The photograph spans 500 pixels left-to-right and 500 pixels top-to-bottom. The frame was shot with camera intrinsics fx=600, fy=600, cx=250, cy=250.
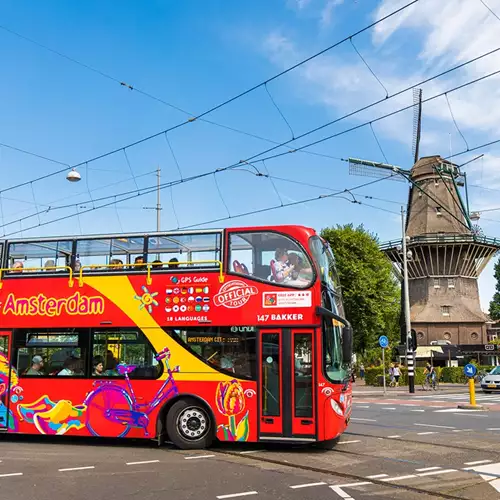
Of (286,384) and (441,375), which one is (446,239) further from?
(286,384)

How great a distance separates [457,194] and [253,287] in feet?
160

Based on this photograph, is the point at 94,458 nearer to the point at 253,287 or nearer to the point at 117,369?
the point at 117,369

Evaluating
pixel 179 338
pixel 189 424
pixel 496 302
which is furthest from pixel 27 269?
pixel 496 302

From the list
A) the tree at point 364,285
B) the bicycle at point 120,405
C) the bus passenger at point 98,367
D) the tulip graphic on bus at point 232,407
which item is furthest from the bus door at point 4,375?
the tree at point 364,285

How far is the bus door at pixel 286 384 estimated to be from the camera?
1016 centimetres

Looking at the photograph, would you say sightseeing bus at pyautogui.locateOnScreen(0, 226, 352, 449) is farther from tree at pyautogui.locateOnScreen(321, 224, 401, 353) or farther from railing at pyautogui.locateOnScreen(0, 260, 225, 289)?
tree at pyautogui.locateOnScreen(321, 224, 401, 353)

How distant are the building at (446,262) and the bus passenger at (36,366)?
149 feet

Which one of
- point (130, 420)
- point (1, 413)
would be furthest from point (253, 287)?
point (1, 413)

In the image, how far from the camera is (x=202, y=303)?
10.9m

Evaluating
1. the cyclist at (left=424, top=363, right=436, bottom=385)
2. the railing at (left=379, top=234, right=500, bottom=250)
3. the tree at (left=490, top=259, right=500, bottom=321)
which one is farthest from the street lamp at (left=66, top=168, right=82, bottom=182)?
the tree at (left=490, top=259, right=500, bottom=321)

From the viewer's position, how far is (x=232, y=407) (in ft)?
34.5

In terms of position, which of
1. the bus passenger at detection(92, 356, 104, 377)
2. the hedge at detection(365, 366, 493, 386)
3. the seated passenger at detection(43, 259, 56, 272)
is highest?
the seated passenger at detection(43, 259, 56, 272)

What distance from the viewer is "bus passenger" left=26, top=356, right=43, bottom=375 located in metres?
11.6

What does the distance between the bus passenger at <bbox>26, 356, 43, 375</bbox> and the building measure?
45298 millimetres
